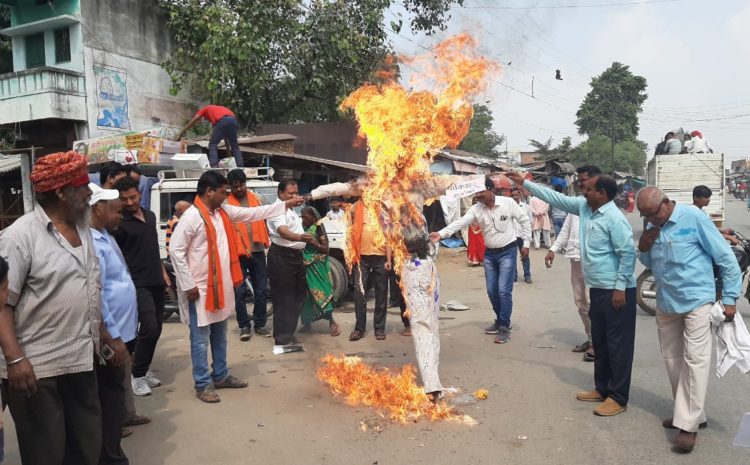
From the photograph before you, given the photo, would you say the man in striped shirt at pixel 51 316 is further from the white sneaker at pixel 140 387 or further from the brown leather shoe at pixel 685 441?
the brown leather shoe at pixel 685 441

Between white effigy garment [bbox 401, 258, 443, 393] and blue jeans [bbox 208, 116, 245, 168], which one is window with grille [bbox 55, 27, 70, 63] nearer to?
blue jeans [bbox 208, 116, 245, 168]

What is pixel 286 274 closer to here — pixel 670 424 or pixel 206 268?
pixel 206 268

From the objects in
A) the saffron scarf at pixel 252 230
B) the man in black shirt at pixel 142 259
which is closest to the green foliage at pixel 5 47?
the saffron scarf at pixel 252 230

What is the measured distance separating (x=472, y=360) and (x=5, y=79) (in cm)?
1667

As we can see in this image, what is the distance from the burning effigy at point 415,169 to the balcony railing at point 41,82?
515 inches

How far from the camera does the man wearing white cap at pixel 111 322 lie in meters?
3.44

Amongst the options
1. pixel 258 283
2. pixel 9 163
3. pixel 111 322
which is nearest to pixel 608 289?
pixel 111 322

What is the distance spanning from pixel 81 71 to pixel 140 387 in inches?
567

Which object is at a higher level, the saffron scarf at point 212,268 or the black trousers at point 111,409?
the saffron scarf at point 212,268

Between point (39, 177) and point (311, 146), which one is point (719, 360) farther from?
point (311, 146)

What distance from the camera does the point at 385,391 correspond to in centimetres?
502

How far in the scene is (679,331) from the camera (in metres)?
4.36

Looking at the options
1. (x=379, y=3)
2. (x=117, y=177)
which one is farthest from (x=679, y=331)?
(x=379, y=3)

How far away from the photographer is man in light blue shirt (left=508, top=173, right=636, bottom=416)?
4.66 metres
